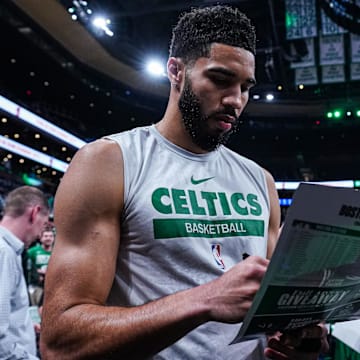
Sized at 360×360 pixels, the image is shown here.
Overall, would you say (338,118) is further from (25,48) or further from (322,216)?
(322,216)

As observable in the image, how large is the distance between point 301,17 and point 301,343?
7141mm

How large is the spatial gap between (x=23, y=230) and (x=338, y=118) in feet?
48.4

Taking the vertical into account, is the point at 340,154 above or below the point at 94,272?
above

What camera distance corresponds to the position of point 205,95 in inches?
55.9

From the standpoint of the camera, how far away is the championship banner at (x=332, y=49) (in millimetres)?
7945

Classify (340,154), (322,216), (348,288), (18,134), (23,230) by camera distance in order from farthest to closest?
(340,154)
(18,134)
(23,230)
(348,288)
(322,216)

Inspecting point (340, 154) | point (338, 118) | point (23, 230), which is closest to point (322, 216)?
point (23, 230)

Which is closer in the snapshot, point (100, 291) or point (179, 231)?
point (100, 291)

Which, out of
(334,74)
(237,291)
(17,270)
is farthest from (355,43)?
(237,291)

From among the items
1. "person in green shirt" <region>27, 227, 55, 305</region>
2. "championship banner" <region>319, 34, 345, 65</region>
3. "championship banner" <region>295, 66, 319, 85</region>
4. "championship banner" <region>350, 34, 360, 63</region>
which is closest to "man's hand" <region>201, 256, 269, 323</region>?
"person in green shirt" <region>27, 227, 55, 305</region>

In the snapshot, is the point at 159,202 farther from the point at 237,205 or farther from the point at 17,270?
the point at 17,270

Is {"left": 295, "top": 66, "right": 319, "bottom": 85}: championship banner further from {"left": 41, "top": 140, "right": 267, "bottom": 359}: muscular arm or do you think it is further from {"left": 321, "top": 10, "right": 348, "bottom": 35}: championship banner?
{"left": 41, "top": 140, "right": 267, "bottom": 359}: muscular arm

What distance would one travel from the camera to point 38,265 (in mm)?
5852

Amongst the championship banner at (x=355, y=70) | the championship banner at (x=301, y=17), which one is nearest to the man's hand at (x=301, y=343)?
the championship banner at (x=301, y=17)
